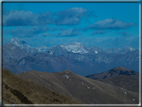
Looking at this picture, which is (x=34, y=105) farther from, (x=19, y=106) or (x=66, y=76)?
(x=66, y=76)

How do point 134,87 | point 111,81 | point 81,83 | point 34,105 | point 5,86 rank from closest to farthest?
point 34,105 → point 5,86 → point 81,83 → point 134,87 → point 111,81

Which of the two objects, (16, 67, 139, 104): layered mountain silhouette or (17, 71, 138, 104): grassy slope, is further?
(16, 67, 139, 104): layered mountain silhouette

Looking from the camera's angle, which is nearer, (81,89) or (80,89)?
(81,89)

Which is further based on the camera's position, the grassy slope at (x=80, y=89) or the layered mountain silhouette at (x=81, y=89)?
the layered mountain silhouette at (x=81, y=89)

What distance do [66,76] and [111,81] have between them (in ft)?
200

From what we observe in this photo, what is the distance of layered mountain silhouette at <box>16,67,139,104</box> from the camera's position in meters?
104

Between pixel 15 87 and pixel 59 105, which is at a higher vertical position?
pixel 15 87

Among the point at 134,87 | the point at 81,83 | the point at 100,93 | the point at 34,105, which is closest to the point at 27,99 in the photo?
the point at 34,105

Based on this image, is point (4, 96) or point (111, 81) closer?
point (4, 96)

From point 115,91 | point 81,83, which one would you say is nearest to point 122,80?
point 115,91

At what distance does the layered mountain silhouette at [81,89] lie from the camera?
103625mm

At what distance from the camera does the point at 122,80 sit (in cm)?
18400

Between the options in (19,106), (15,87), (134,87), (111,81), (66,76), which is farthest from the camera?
(111,81)

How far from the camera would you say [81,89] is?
118875 millimetres
